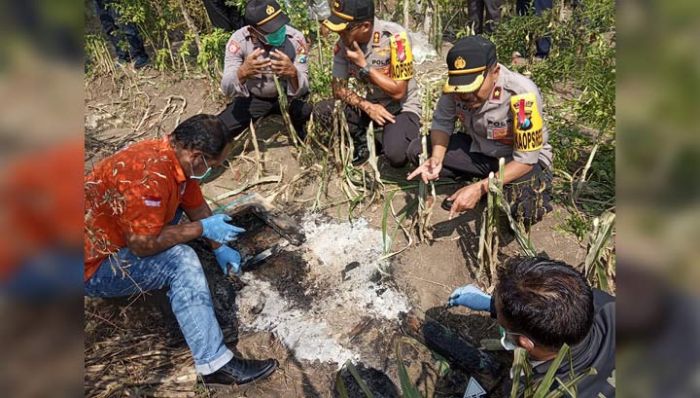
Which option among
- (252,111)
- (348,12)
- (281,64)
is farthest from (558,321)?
(252,111)

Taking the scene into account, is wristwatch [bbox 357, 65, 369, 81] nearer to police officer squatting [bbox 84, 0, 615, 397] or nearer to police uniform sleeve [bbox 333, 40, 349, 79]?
police officer squatting [bbox 84, 0, 615, 397]

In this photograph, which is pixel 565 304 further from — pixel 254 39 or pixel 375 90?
pixel 254 39

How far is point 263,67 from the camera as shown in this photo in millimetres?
3375

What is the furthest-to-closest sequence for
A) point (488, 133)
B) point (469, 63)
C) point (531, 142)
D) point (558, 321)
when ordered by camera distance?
point (488, 133), point (531, 142), point (469, 63), point (558, 321)

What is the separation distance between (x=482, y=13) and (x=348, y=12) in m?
2.41

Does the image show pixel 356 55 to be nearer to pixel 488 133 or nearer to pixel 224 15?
pixel 488 133

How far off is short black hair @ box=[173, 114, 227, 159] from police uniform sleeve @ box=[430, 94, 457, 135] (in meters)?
1.29

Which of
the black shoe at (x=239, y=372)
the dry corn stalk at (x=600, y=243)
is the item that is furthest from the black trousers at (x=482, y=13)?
the black shoe at (x=239, y=372)

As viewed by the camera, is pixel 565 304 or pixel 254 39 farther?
pixel 254 39

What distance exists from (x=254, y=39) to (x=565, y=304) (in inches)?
108
